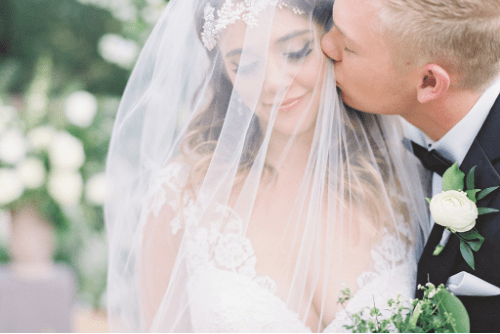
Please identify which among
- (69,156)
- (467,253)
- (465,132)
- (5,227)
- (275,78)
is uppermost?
(275,78)

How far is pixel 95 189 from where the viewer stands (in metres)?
3.07

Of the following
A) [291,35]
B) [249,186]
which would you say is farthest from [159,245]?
[291,35]

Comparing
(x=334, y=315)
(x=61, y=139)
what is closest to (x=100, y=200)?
(x=61, y=139)

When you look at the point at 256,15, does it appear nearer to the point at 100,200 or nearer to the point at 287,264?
the point at 287,264

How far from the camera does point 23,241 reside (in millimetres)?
3170

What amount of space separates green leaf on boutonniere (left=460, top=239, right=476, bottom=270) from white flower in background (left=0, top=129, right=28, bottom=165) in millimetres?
2563

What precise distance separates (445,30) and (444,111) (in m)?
0.34

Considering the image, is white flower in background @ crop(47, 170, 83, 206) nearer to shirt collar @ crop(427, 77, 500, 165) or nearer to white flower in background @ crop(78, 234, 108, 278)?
white flower in background @ crop(78, 234, 108, 278)

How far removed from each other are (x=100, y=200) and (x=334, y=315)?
1963 mm

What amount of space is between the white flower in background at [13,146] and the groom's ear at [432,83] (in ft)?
7.83

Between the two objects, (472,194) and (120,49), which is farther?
(120,49)

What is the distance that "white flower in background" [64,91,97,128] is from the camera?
290cm

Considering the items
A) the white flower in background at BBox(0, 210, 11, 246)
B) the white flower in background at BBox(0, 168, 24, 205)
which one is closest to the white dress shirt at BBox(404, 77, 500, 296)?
the white flower in background at BBox(0, 168, 24, 205)

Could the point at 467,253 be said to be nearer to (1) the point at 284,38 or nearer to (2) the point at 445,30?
(2) the point at 445,30
